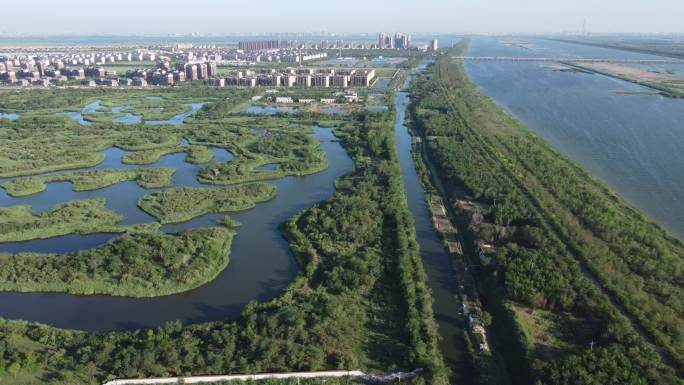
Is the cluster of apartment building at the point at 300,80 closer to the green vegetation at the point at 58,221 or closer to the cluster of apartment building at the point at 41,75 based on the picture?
the cluster of apartment building at the point at 41,75

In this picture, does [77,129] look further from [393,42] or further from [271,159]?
[393,42]

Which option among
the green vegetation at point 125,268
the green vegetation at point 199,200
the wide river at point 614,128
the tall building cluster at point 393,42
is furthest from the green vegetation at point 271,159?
the tall building cluster at point 393,42

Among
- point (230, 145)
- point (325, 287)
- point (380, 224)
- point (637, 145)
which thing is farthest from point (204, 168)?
point (637, 145)

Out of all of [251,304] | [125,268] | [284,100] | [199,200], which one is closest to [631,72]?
[284,100]

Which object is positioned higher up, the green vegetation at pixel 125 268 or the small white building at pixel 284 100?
the small white building at pixel 284 100

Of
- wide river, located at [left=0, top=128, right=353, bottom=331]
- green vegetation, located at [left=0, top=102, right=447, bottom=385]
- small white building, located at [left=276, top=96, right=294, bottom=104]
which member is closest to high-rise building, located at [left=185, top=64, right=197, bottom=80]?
small white building, located at [left=276, top=96, right=294, bottom=104]

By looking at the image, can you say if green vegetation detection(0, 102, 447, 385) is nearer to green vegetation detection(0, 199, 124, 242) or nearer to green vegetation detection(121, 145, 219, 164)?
green vegetation detection(0, 199, 124, 242)

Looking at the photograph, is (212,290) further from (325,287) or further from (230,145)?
(230,145)
